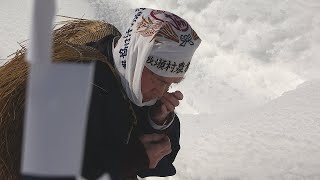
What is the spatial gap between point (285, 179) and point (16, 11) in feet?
6.70

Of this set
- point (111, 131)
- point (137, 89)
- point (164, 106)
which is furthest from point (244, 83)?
point (111, 131)

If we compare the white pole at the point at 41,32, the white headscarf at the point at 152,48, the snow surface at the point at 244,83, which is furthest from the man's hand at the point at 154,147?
the snow surface at the point at 244,83

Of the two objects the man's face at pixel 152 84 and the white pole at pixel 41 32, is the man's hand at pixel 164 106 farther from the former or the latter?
the white pole at pixel 41 32

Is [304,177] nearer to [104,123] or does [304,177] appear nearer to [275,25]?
[104,123]

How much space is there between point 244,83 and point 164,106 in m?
1.89

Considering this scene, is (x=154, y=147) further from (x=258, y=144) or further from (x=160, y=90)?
(x=258, y=144)

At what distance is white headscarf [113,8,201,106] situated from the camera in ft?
3.42

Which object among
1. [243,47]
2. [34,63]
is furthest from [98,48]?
[243,47]

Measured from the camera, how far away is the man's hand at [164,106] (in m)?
1.18

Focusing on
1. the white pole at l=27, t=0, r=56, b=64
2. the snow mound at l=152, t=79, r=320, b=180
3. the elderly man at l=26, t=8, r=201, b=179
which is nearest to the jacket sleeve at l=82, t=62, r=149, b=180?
the elderly man at l=26, t=8, r=201, b=179

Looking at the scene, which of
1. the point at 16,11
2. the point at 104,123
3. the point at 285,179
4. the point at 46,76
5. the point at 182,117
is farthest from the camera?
the point at 16,11

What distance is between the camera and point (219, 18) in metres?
3.56

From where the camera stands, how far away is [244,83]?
3.01 m

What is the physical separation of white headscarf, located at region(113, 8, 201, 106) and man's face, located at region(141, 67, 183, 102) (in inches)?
0.5
